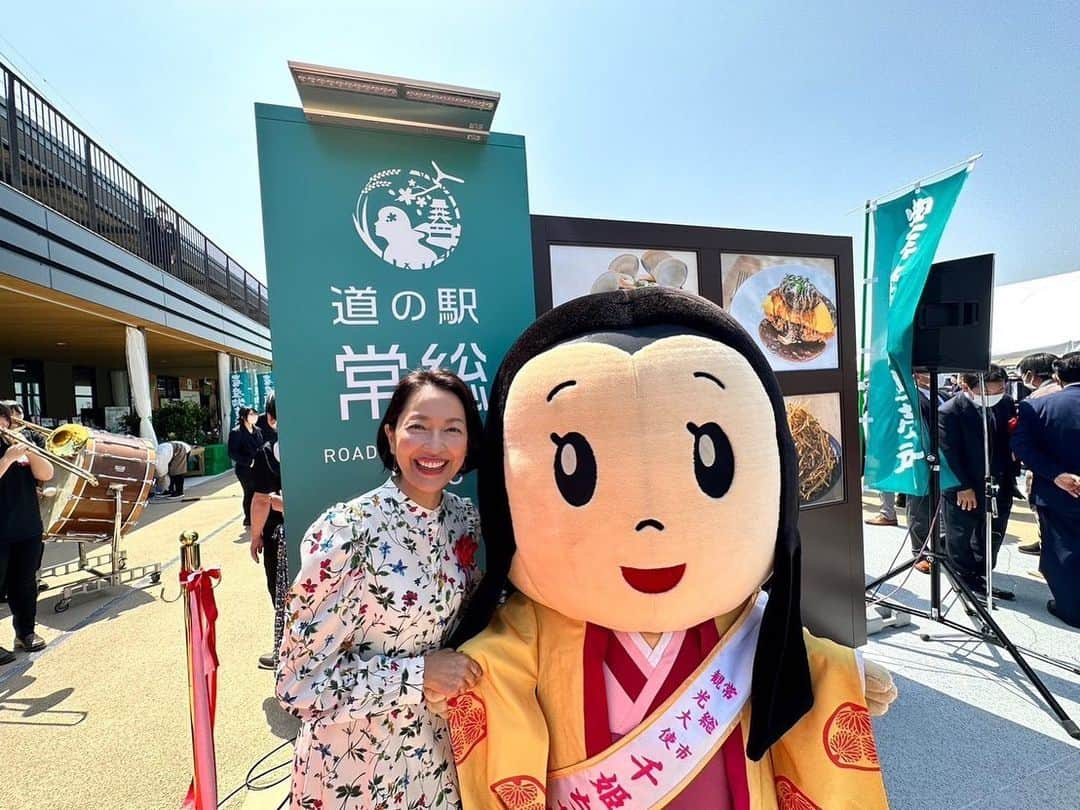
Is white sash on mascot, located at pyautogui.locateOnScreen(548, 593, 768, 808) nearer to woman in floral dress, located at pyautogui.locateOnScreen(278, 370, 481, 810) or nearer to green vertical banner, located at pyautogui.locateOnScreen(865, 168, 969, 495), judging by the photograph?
woman in floral dress, located at pyautogui.locateOnScreen(278, 370, 481, 810)

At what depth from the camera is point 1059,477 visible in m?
3.63

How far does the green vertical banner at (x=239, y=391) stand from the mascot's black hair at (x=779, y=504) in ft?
54.9

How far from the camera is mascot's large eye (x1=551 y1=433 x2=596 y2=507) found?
1110 mm

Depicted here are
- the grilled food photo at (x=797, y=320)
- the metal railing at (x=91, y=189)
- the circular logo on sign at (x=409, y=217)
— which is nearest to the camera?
the circular logo on sign at (x=409, y=217)

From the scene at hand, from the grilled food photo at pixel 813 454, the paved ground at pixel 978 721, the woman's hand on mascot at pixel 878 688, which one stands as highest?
the grilled food photo at pixel 813 454

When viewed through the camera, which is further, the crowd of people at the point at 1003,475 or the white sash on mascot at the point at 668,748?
the crowd of people at the point at 1003,475

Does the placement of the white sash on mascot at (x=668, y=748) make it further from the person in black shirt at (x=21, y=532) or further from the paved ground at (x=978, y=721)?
the person in black shirt at (x=21, y=532)

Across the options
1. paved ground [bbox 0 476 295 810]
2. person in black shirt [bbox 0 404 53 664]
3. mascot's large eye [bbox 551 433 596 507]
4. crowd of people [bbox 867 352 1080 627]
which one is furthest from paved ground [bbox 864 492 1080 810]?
person in black shirt [bbox 0 404 53 664]

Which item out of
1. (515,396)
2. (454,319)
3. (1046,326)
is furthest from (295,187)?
(1046,326)

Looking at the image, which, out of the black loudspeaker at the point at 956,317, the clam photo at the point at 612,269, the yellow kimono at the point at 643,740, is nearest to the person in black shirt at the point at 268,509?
the clam photo at the point at 612,269

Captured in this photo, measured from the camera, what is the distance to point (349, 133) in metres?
1.77

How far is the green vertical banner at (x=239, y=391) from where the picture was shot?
15846 mm

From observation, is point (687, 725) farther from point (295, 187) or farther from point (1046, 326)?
point (1046, 326)

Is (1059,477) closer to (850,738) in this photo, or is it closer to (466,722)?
(850,738)
